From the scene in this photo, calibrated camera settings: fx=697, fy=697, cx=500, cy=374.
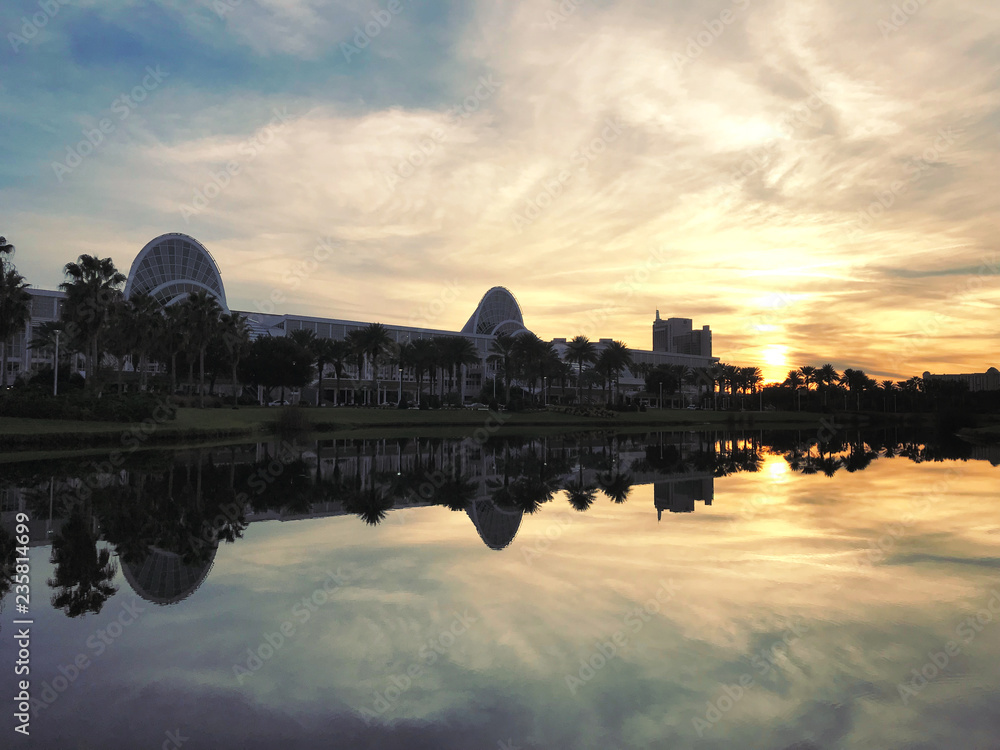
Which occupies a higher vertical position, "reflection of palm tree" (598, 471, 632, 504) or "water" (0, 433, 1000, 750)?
"reflection of palm tree" (598, 471, 632, 504)

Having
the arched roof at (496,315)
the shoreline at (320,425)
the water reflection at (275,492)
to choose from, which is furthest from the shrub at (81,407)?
the arched roof at (496,315)

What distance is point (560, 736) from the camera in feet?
20.3

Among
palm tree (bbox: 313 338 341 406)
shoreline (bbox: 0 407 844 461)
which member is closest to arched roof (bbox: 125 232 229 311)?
palm tree (bbox: 313 338 341 406)

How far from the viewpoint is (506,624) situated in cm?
922

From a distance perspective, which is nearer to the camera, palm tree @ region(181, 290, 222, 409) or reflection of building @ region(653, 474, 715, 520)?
reflection of building @ region(653, 474, 715, 520)

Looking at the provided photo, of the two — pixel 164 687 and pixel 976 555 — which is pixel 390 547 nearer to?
pixel 164 687

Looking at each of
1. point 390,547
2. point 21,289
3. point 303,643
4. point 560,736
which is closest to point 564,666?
point 560,736

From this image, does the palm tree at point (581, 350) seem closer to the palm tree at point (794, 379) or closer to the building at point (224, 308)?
the building at point (224, 308)

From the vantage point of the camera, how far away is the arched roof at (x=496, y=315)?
161500 millimetres
